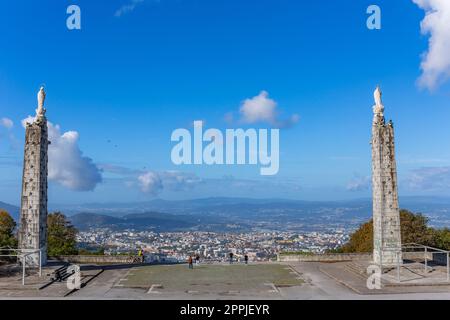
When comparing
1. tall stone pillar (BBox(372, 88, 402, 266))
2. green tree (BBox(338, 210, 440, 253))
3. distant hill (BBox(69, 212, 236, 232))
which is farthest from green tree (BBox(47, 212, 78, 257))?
distant hill (BBox(69, 212, 236, 232))

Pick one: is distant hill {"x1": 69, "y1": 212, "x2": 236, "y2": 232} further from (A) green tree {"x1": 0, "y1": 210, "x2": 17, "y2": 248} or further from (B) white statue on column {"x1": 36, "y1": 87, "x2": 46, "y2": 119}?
(B) white statue on column {"x1": 36, "y1": 87, "x2": 46, "y2": 119}

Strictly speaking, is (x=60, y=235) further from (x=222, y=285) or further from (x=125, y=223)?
(x=125, y=223)

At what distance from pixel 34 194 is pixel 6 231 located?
17100mm

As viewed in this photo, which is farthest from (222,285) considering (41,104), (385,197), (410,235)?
(410,235)

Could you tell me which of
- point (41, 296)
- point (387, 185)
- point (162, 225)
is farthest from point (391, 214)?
point (162, 225)

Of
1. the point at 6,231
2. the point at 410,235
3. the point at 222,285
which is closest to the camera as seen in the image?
the point at 222,285

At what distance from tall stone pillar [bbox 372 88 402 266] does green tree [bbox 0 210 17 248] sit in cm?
3000

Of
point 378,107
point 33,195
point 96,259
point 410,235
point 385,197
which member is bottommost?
point 96,259

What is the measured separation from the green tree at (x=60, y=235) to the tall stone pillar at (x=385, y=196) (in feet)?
92.0

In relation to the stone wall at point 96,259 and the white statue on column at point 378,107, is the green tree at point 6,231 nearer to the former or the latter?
the stone wall at point 96,259

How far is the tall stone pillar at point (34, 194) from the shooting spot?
1422 inches

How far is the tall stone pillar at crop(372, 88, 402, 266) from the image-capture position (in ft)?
119

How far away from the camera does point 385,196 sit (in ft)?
119
